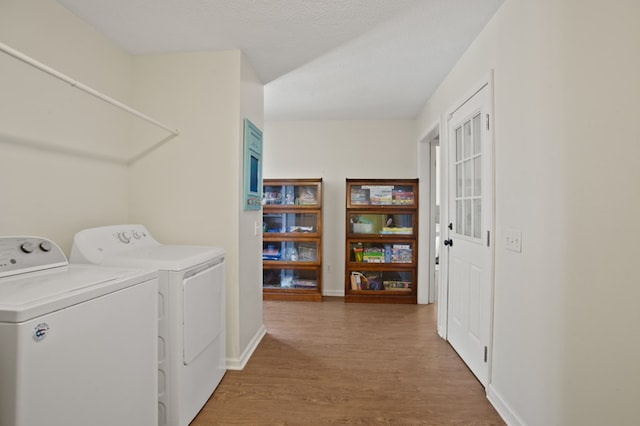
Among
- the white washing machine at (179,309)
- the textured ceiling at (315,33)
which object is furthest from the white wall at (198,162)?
the white washing machine at (179,309)

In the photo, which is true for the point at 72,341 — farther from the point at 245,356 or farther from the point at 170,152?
the point at 170,152

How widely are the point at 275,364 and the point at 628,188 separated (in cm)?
225

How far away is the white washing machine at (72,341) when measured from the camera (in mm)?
835

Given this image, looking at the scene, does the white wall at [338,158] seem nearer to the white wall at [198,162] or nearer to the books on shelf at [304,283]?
the books on shelf at [304,283]

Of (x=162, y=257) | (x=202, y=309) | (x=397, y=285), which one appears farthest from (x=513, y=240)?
(x=397, y=285)

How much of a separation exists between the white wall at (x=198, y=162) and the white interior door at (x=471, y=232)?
1734 mm

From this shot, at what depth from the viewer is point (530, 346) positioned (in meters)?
1.45

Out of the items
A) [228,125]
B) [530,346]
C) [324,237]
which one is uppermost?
[228,125]

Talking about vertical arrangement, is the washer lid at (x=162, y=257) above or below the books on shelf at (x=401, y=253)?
above

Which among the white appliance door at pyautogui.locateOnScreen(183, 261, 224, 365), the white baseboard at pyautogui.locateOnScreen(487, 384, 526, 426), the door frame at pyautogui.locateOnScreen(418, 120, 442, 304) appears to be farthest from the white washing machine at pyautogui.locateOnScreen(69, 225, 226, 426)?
the door frame at pyautogui.locateOnScreen(418, 120, 442, 304)

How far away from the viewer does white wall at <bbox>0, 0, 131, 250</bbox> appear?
1.49m

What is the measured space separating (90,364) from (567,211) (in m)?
1.94

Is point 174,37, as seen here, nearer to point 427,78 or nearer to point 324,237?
point 427,78

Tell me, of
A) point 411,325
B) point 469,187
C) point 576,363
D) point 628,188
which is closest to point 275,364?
point 411,325
